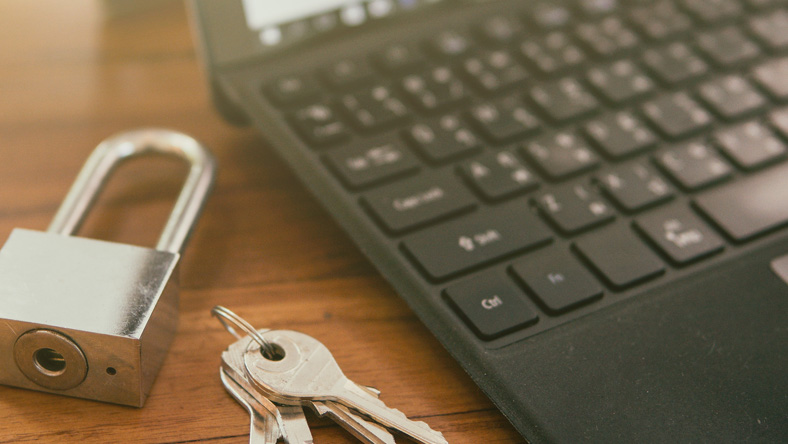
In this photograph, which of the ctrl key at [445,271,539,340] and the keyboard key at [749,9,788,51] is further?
the keyboard key at [749,9,788,51]

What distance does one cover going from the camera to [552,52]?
460 millimetres

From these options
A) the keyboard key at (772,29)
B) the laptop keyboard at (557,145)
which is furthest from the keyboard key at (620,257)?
the keyboard key at (772,29)

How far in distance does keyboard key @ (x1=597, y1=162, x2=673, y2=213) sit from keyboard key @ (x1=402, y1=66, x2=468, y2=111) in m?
0.10

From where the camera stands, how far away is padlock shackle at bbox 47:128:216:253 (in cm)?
36

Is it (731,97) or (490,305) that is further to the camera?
(731,97)

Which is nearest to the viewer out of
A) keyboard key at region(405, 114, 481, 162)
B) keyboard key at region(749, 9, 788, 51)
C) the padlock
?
the padlock

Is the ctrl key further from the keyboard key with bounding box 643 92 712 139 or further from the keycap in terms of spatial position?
the keyboard key with bounding box 643 92 712 139

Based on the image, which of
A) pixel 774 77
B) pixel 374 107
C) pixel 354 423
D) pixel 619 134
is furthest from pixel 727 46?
pixel 354 423

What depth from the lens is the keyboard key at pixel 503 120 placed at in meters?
0.40

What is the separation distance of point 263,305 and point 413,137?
4.9 inches

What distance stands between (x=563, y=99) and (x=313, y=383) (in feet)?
0.78

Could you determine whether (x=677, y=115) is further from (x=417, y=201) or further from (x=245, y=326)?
(x=245, y=326)

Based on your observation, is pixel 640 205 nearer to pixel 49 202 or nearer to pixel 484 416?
pixel 484 416

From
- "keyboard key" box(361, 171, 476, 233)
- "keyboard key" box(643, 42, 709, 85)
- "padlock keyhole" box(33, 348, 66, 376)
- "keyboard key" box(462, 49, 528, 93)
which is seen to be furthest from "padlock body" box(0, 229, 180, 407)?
"keyboard key" box(643, 42, 709, 85)
